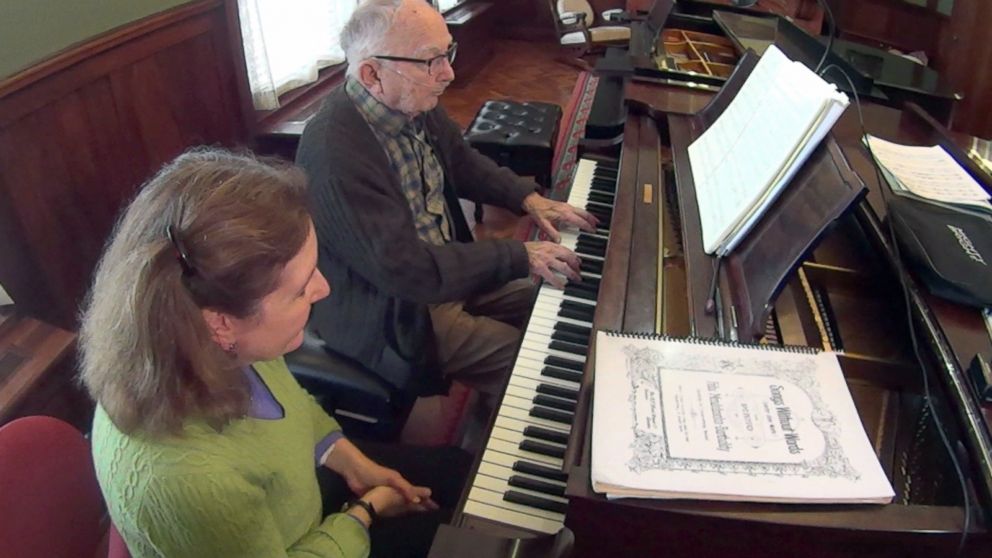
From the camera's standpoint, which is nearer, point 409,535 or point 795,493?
point 795,493

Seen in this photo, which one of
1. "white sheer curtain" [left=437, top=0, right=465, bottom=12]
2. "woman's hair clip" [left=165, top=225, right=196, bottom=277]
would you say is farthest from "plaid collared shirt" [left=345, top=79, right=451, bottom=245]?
"white sheer curtain" [left=437, top=0, right=465, bottom=12]

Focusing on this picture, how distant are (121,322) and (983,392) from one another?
3.88 ft

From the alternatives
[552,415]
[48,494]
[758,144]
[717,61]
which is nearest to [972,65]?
[717,61]

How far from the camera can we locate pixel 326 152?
1.74m

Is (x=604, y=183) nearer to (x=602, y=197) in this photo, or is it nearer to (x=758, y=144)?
(x=602, y=197)

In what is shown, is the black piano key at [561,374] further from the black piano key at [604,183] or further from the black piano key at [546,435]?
the black piano key at [604,183]

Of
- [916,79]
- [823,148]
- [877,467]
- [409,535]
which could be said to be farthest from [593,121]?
[877,467]

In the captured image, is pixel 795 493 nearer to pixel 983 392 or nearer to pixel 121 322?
pixel 983 392

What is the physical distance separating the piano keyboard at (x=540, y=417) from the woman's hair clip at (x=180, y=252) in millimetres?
570

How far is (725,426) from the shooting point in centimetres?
102

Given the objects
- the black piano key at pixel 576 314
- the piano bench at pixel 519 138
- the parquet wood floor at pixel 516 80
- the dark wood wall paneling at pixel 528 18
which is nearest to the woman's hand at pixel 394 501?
the black piano key at pixel 576 314

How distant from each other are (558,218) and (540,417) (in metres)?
0.77

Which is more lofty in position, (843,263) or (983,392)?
(983,392)

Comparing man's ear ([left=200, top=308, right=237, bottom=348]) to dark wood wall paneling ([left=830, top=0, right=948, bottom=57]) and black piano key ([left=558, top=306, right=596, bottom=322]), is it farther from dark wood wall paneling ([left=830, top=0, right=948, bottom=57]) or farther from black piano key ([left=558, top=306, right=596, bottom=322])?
dark wood wall paneling ([left=830, top=0, right=948, bottom=57])
